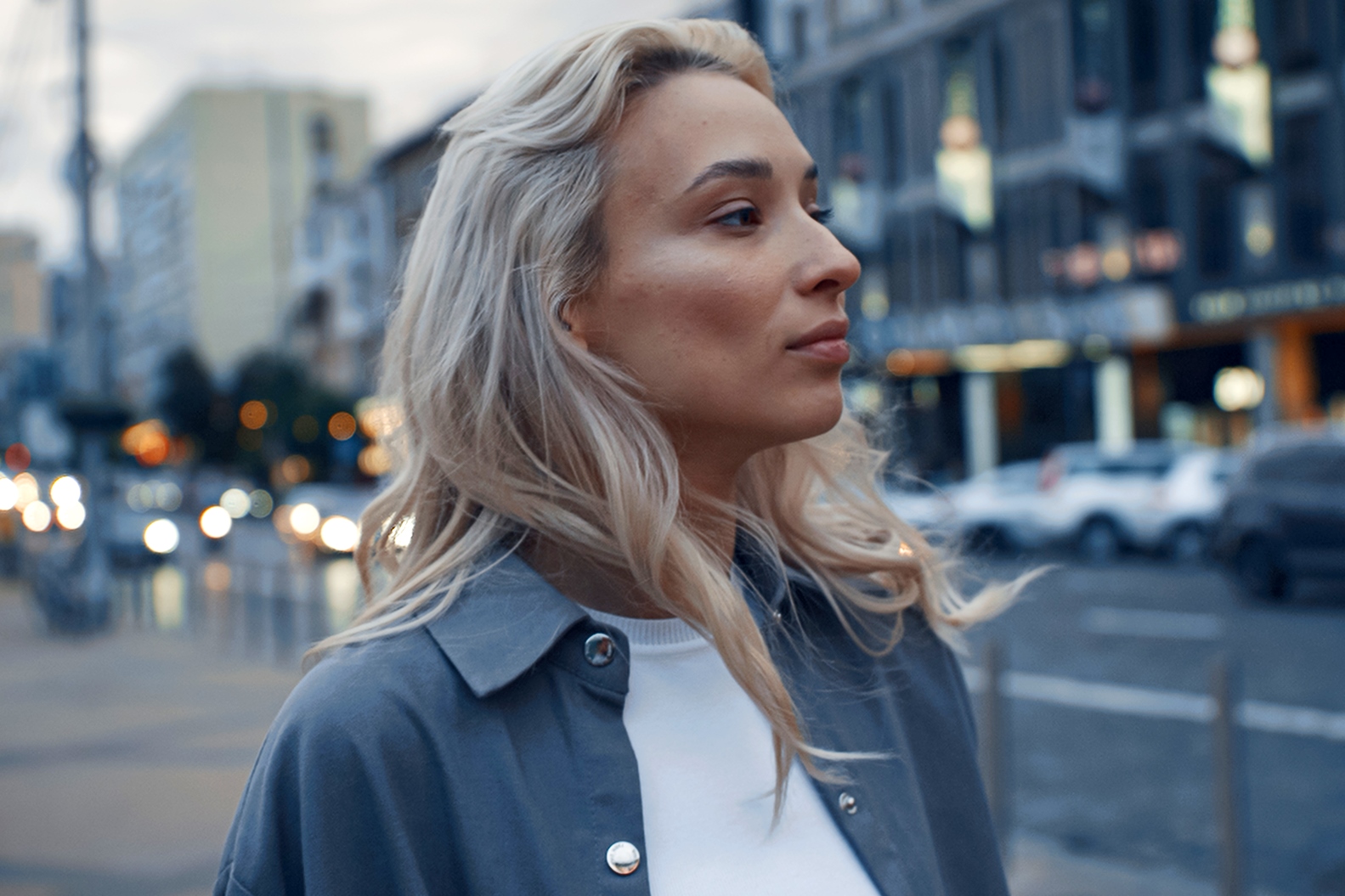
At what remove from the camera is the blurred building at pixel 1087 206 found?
23859 mm

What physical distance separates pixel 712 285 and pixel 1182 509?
18642 mm

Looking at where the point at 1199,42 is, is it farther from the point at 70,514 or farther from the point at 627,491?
the point at 627,491

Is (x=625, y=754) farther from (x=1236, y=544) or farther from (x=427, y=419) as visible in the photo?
(x=1236, y=544)

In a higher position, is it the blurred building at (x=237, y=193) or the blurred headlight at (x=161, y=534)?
the blurred building at (x=237, y=193)

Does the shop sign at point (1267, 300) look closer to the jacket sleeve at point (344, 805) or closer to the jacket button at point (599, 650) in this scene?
the jacket button at point (599, 650)

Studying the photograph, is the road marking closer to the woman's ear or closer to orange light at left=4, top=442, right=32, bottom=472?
the woman's ear

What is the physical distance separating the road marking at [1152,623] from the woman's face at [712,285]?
1058 centimetres

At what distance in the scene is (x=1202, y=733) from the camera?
7.46 meters

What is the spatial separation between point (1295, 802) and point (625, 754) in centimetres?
569

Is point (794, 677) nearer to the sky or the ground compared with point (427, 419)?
nearer to the ground

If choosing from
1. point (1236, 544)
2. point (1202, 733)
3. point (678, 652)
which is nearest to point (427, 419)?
point (678, 652)

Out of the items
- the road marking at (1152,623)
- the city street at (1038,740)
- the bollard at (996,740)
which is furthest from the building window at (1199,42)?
the bollard at (996,740)

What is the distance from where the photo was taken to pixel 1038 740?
7598 mm

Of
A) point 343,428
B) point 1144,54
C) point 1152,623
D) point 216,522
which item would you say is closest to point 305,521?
point 216,522
